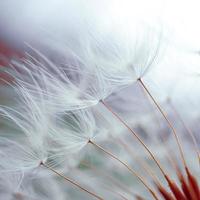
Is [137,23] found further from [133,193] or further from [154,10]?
[133,193]

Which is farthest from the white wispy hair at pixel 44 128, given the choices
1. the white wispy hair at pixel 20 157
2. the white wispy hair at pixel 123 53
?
the white wispy hair at pixel 123 53

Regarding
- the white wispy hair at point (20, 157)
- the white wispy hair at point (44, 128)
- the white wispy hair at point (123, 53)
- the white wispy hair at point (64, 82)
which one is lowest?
the white wispy hair at point (20, 157)

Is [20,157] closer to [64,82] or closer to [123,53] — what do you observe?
[64,82]

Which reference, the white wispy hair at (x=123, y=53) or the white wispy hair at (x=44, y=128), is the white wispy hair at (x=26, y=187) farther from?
the white wispy hair at (x=123, y=53)

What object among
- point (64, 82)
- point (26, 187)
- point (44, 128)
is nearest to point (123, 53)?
point (64, 82)

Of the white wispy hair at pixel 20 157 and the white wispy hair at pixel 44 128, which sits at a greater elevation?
the white wispy hair at pixel 44 128

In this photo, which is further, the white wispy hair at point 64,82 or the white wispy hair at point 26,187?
the white wispy hair at point 26,187

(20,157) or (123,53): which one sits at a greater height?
(123,53)

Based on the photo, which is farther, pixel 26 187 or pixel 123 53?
pixel 26 187

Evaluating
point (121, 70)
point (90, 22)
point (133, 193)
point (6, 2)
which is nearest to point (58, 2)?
point (6, 2)

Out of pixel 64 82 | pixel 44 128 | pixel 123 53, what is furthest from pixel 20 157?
pixel 123 53

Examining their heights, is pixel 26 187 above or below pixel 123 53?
below

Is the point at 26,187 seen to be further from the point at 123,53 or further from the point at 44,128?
the point at 123,53
